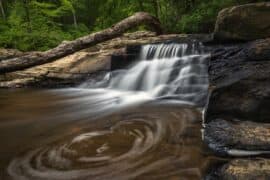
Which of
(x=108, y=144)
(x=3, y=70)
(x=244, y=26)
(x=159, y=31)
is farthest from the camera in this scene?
(x=159, y=31)

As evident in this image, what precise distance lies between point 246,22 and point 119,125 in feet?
11.4

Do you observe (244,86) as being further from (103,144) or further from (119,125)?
(103,144)

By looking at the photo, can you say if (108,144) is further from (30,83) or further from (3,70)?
(30,83)

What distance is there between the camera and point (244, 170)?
2783mm

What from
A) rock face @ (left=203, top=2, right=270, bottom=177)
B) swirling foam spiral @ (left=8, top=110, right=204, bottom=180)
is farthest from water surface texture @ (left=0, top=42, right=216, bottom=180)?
rock face @ (left=203, top=2, right=270, bottom=177)

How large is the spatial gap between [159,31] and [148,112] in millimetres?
7180

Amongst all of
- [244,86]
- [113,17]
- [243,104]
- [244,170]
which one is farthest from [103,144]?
[113,17]

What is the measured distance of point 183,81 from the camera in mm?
7141

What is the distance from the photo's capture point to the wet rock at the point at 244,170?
2675 millimetres

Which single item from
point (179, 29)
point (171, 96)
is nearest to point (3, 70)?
point (171, 96)

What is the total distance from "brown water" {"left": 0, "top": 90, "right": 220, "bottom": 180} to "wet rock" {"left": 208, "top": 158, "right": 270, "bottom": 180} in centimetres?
22

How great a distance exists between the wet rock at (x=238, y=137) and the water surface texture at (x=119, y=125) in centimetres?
18

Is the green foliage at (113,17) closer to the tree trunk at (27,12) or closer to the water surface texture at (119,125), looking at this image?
the tree trunk at (27,12)

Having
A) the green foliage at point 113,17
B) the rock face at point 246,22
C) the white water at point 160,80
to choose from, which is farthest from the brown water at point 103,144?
the green foliage at point 113,17
